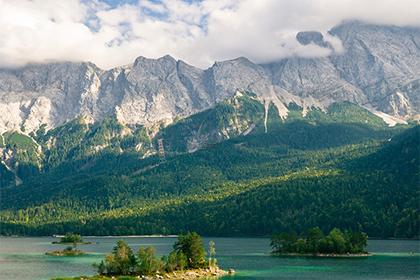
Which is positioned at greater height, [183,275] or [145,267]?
[145,267]

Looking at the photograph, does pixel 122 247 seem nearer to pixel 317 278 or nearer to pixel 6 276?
pixel 6 276

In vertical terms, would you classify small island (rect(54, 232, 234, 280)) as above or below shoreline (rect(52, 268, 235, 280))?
above

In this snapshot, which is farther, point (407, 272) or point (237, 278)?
point (407, 272)

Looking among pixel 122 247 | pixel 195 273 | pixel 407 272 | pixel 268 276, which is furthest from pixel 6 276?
pixel 407 272

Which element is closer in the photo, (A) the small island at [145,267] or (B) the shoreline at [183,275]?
(B) the shoreline at [183,275]

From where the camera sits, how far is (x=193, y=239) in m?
198

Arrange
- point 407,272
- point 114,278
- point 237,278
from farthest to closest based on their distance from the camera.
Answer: point 407,272 < point 237,278 < point 114,278

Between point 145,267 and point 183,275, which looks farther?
point 183,275

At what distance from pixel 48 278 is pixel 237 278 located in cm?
4935

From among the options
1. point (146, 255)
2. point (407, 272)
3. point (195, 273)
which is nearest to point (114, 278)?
point (146, 255)

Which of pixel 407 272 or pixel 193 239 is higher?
pixel 193 239

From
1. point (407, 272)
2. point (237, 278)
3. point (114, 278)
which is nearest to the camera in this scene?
point (114, 278)

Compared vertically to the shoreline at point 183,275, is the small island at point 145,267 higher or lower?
higher

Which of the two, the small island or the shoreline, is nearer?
the shoreline
